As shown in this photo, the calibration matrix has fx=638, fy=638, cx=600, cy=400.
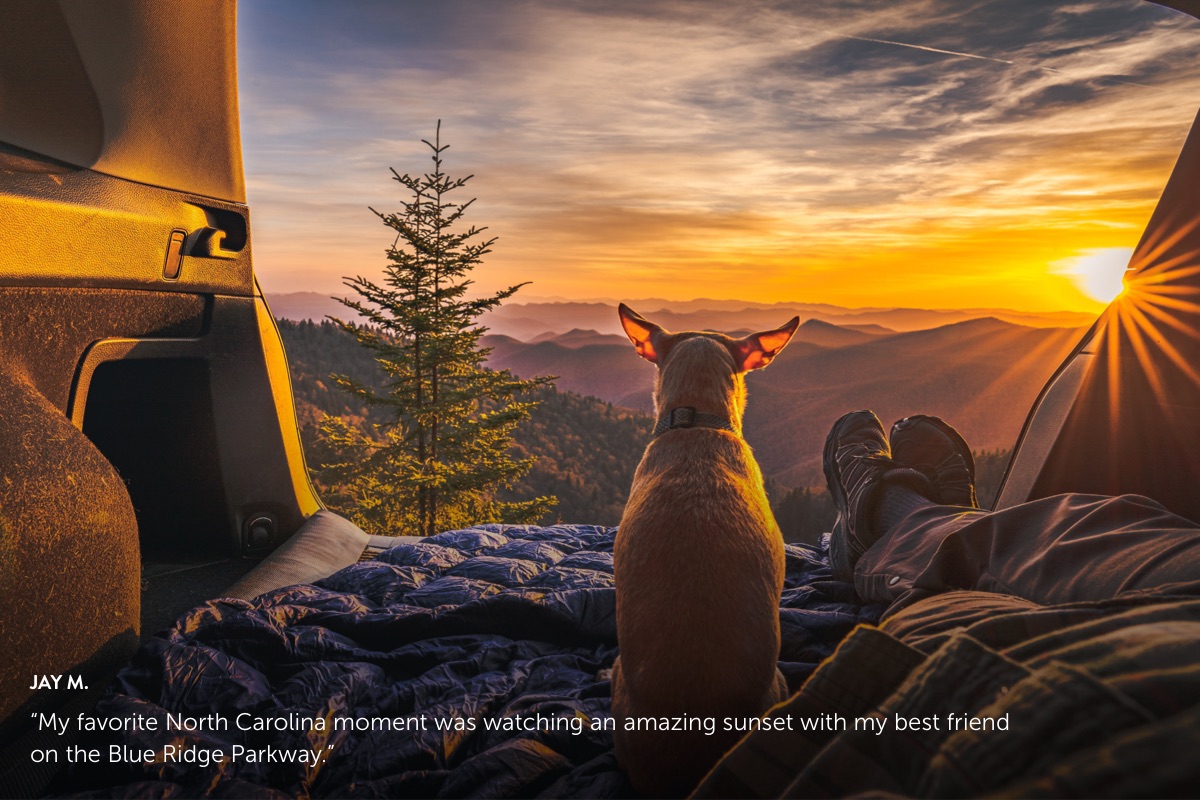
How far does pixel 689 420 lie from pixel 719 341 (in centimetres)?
69

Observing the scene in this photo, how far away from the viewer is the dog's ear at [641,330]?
3.42 meters

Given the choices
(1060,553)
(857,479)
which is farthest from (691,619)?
(857,479)

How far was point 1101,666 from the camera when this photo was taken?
86 cm

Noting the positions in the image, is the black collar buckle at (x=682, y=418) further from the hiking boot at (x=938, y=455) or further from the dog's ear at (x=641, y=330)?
the hiking boot at (x=938, y=455)

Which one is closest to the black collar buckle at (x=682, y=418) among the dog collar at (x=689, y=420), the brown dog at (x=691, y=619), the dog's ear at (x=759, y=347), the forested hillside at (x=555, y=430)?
the dog collar at (x=689, y=420)

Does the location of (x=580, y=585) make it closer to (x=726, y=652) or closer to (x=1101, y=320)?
(x=726, y=652)

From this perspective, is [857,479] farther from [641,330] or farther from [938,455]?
[641,330]

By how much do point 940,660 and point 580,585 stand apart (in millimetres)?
2521

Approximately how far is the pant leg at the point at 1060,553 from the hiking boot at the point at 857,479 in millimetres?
618

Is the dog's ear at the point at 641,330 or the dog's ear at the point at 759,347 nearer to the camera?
the dog's ear at the point at 759,347

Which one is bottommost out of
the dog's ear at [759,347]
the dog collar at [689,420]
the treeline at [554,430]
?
the treeline at [554,430]

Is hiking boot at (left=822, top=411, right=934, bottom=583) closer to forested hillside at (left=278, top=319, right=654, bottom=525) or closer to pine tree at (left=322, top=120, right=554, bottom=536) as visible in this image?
pine tree at (left=322, top=120, right=554, bottom=536)

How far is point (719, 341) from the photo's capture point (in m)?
3.30

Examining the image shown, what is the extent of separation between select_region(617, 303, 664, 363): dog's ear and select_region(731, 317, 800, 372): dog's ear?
425 mm
